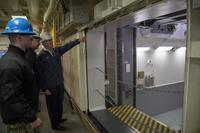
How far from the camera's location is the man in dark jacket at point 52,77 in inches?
102

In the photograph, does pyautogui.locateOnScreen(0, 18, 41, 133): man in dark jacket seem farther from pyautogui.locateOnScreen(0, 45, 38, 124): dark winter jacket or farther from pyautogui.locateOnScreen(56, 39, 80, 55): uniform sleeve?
pyautogui.locateOnScreen(56, 39, 80, 55): uniform sleeve

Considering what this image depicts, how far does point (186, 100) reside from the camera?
1.01 metres

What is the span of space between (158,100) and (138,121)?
2419 mm

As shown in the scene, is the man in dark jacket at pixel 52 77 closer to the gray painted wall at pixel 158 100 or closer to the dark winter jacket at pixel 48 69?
the dark winter jacket at pixel 48 69

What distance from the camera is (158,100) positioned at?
4.71 m

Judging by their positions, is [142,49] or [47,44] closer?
[47,44]

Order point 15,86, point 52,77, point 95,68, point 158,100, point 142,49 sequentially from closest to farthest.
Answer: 1. point 15,86
2. point 52,77
3. point 95,68
4. point 142,49
5. point 158,100

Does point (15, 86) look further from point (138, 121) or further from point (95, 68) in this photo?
point (138, 121)

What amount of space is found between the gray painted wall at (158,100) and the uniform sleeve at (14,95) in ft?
10.4

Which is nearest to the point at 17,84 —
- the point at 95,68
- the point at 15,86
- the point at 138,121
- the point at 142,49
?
the point at 15,86

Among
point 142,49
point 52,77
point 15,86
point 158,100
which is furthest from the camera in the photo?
point 158,100

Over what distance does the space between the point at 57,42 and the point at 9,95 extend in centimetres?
412

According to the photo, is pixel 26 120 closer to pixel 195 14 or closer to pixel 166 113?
pixel 195 14

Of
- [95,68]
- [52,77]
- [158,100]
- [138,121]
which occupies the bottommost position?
[158,100]
